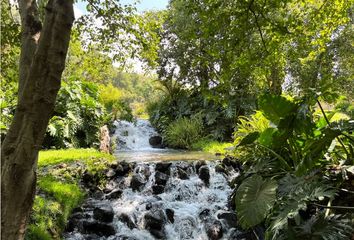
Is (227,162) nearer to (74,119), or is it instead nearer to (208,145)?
(74,119)

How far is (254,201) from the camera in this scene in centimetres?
377

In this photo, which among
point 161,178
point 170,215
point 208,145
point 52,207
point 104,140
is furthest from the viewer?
point 208,145

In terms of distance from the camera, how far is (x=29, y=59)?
8.98 ft

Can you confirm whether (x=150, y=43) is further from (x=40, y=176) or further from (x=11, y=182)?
(x=11, y=182)

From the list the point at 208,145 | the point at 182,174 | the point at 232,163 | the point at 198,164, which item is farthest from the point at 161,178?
the point at 208,145

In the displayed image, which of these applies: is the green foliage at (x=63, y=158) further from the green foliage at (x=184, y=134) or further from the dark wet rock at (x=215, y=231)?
the green foliage at (x=184, y=134)

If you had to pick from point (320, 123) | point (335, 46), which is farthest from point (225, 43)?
point (335, 46)

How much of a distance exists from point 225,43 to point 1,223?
2.94 m

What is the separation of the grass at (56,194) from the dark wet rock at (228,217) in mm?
2365

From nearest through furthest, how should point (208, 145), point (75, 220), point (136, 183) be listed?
1. point (75, 220)
2. point (136, 183)
3. point (208, 145)

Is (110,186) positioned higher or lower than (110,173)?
lower

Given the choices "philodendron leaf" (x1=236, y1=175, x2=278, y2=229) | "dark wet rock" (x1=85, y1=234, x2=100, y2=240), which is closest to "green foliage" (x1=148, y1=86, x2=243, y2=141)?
"dark wet rock" (x1=85, y1=234, x2=100, y2=240)

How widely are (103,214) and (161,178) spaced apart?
69.2 inches

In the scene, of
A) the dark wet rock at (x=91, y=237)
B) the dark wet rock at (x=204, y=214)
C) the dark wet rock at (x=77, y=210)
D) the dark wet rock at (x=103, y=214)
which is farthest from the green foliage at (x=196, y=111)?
the dark wet rock at (x=91, y=237)
